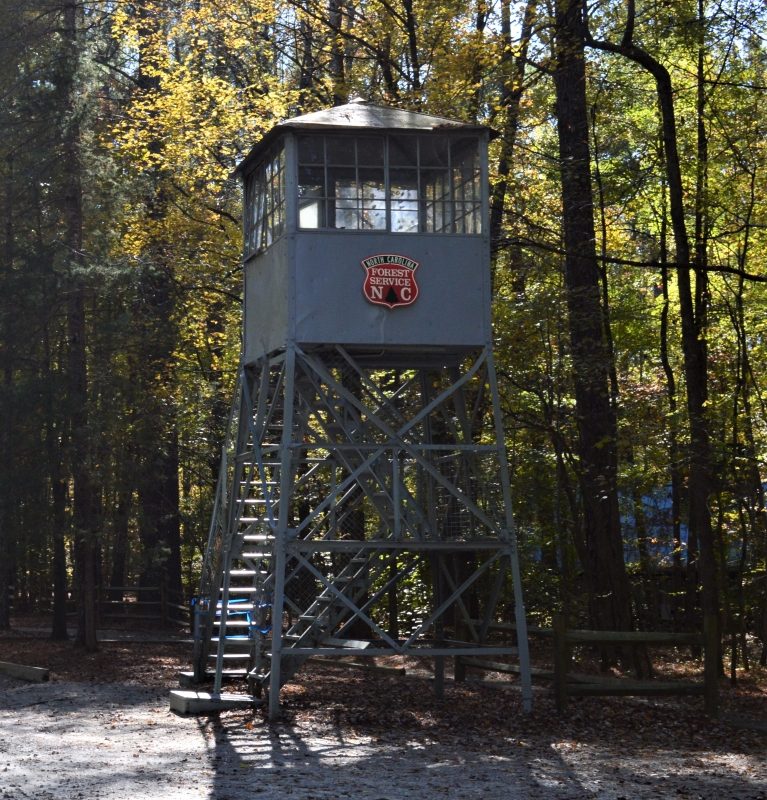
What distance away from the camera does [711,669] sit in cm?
1360

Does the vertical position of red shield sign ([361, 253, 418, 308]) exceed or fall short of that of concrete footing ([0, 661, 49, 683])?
it exceeds it

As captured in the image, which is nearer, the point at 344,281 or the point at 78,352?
the point at 344,281

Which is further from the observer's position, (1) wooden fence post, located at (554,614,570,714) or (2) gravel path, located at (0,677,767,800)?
(1) wooden fence post, located at (554,614,570,714)

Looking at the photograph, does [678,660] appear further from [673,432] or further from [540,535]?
[673,432]

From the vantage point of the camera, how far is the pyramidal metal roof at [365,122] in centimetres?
1455

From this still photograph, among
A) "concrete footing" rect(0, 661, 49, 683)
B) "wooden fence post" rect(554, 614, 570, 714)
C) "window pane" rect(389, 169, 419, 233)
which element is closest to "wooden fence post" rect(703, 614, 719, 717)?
"wooden fence post" rect(554, 614, 570, 714)

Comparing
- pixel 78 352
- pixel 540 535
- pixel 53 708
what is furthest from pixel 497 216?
pixel 53 708

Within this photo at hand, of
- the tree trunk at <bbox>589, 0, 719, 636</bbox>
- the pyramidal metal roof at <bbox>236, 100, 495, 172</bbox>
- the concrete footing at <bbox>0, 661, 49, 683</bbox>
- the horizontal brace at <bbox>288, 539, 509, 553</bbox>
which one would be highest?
the pyramidal metal roof at <bbox>236, 100, 495, 172</bbox>

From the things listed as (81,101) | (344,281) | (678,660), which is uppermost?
(81,101)

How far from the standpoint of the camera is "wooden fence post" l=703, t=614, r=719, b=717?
13.6 metres

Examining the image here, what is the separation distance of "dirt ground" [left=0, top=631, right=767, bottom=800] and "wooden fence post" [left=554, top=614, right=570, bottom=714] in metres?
0.28

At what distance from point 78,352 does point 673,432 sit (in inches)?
428

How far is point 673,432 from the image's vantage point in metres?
15.4

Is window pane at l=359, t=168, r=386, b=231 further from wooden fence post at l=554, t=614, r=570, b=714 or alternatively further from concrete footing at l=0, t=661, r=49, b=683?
concrete footing at l=0, t=661, r=49, b=683
